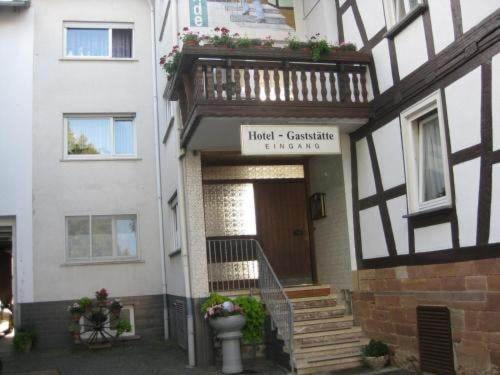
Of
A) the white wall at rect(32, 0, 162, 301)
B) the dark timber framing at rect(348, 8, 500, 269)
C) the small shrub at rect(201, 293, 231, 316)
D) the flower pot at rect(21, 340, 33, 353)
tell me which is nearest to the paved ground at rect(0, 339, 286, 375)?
the flower pot at rect(21, 340, 33, 353)

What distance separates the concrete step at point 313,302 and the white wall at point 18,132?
6.43 meters

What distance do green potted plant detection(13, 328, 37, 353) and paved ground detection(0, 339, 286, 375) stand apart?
0.20m

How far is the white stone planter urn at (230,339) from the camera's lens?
351 inches

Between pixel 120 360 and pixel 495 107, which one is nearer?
Result: pixel 495 107

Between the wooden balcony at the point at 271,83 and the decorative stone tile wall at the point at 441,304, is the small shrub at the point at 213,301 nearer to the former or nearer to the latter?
the decorative stone tile wall at the point at 441,304

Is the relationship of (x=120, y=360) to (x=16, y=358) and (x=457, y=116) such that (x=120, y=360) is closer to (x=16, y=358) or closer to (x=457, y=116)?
(x=16, y=358)

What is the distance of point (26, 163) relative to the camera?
44.0ft

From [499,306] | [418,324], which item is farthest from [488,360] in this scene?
[418,324]

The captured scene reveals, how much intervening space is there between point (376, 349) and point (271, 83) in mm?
4411

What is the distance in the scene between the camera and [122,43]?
14656 mm

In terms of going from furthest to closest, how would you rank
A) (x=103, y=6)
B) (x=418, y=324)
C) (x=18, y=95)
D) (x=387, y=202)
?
(x=103, y=6)
(x=18, y=95)
(x=387, y=202)
(x=418, y=324)

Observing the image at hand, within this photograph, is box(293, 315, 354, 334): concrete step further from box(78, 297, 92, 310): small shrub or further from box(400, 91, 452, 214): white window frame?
box(78, 297, 92, 310): small shrub

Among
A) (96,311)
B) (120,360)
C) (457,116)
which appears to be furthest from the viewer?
(96,311)

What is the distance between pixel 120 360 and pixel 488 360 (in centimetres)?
656
